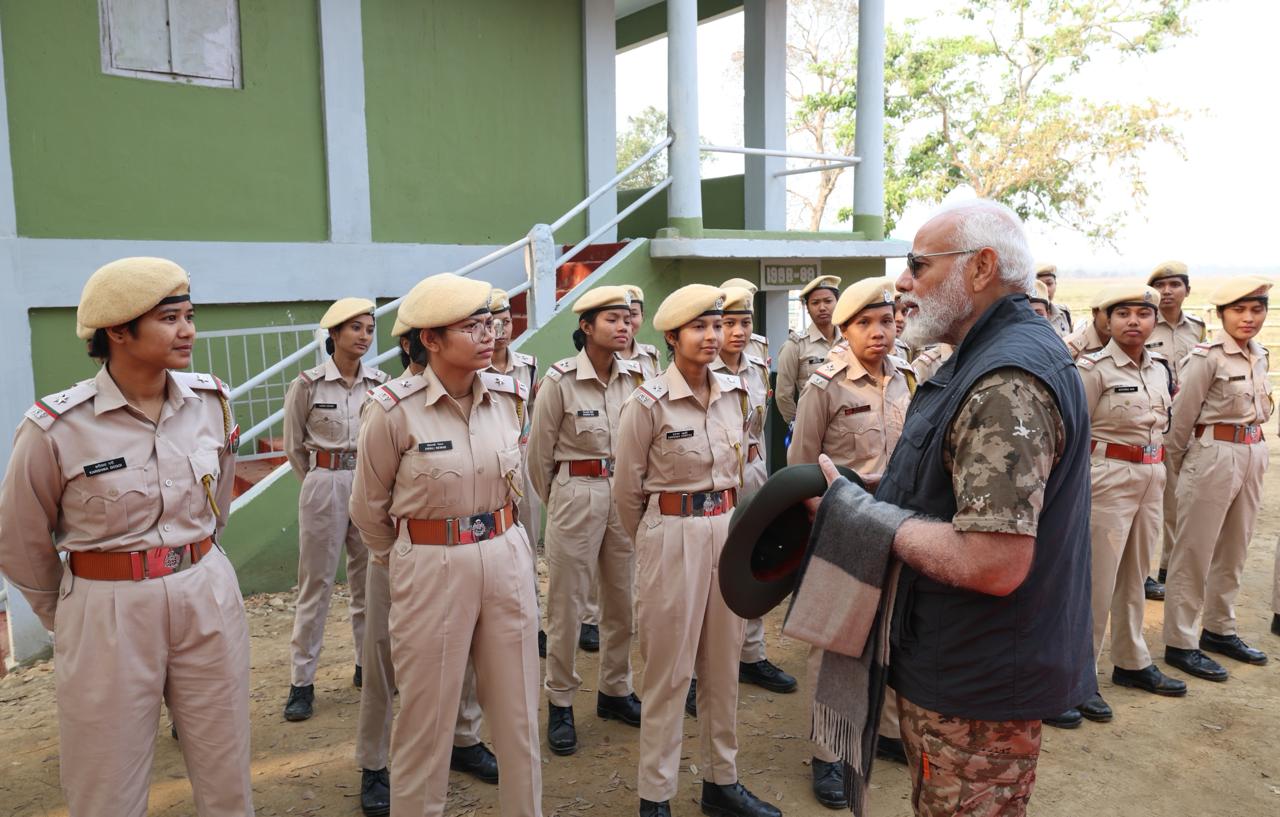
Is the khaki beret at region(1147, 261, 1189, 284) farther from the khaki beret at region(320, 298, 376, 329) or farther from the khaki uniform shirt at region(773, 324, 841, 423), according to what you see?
the khaki beret at region(320, 298, 376, 329)

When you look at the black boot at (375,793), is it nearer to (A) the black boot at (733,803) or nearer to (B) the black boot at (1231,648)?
(A) the black boot at (733,803)

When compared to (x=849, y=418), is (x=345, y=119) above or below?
above

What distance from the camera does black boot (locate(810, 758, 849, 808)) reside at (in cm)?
405

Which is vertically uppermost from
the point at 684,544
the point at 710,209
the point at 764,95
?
the point at 764,95

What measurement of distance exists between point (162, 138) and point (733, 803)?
672 centimetres

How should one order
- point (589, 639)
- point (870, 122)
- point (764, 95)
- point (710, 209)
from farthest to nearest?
point (710, 209) < point (764, 95) < point (870, 122) < point (589, 639)

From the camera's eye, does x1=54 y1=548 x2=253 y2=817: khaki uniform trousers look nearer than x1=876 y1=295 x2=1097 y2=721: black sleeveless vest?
No

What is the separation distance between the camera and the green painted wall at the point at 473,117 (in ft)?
28.8

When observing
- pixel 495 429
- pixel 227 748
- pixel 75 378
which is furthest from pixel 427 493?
pixel 75 378

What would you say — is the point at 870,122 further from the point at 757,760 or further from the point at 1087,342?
the point at 757,760

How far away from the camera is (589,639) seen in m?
6.14

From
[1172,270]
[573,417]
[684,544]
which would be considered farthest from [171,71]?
[1172,270]

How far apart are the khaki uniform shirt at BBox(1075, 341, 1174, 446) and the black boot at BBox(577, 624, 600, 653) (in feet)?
10.8

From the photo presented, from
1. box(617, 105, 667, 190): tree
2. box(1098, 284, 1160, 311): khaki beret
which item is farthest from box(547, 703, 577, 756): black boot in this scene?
box(617, 105, 667, 190): tree
